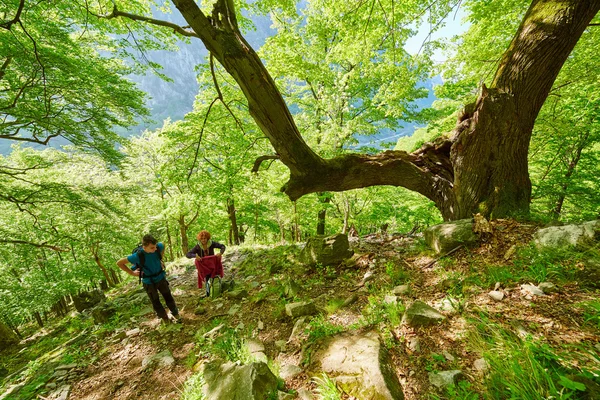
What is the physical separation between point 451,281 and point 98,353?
5.80m

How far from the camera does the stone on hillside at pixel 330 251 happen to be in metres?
4.70

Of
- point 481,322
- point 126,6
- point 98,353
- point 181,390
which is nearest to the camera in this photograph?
point 481,322

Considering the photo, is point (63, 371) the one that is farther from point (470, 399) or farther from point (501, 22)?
point (501, 22)

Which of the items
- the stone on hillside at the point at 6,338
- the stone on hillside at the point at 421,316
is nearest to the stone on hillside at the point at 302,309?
the stone on hillside at the point at 421,316

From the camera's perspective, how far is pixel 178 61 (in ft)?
559

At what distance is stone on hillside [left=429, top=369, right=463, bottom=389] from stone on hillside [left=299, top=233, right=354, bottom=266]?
2.88 m

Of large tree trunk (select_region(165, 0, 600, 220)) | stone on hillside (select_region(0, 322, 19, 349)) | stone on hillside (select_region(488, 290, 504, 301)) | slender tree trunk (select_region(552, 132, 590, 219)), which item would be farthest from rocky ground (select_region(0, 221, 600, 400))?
stone on hillside (select_region(0, 322, 19, 349))

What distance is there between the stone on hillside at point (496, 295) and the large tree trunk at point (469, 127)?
5.12 ft

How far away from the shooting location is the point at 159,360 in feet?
11.4

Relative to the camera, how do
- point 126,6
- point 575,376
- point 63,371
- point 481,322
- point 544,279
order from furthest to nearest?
1. point 126,6
2. point 63,371
3. point 544,279
4. point 481,322
5. point 575,376

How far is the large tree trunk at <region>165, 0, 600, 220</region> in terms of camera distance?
113 inches

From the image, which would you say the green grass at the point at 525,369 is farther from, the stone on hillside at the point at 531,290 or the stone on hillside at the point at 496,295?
the stone on hillside at the point at 531,290

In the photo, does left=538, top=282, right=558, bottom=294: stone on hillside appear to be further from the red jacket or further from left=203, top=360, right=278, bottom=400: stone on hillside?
the red jacket

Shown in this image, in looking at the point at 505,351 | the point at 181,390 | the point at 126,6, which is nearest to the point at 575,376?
the point at 505,351
